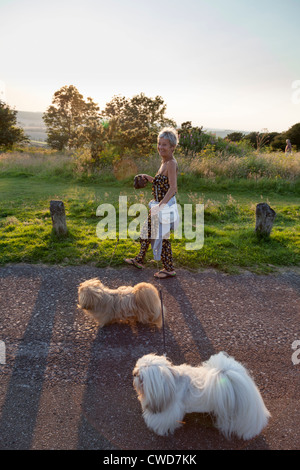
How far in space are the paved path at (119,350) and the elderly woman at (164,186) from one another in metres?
0.22

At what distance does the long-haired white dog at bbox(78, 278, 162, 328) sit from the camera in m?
3.46

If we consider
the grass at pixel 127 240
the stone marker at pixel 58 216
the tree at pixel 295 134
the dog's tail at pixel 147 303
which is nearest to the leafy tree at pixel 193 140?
the grass at pixel 127 240

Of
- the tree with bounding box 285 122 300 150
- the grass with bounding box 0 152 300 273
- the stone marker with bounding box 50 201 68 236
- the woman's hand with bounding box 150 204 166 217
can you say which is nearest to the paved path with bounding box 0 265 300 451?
the grass with bounding box 0 152 300 273

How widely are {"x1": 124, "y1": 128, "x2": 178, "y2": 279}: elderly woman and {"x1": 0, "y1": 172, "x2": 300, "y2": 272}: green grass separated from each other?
1.62ft

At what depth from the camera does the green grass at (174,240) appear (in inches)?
223

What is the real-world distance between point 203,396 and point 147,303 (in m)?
1.45

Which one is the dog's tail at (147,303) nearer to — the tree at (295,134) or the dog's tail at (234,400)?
the dog's tail at (234,400)

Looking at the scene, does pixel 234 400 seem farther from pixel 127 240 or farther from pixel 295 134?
pixel 295 134

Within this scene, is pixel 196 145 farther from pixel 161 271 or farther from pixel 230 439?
pixel 230 439

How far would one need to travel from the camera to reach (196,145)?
16.2 m

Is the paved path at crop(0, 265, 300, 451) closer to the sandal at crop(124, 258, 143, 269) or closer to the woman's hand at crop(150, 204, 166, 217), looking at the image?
the sandal at crop(124, 258, 143, 269)
